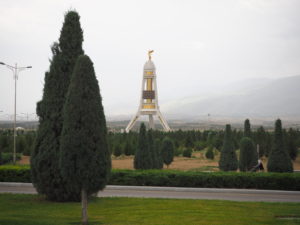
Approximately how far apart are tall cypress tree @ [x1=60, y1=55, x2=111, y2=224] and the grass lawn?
1087 mm

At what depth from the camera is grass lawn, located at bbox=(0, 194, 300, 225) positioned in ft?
32.5

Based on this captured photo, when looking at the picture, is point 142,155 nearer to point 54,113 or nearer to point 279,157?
point 279,157

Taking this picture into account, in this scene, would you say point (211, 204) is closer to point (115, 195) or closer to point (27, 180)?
point (115, 195)

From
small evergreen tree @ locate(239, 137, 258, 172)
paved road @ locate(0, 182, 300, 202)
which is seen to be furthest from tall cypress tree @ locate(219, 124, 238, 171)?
paved road @ locate(0, 182, 300, 202)

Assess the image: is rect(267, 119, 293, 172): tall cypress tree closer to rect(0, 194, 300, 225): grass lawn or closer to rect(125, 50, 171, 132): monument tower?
rect(0, 194, 300, 225): grass lawn

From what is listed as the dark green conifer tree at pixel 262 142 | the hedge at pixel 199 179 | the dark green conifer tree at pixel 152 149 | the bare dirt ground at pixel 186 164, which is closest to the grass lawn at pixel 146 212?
the hedge at pixel 199 179

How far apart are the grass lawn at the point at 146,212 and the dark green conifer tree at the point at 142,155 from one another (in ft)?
28.9

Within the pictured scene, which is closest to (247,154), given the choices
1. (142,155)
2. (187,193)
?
(142,155)

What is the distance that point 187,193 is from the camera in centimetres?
1550

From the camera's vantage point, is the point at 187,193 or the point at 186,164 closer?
the point at 187,193

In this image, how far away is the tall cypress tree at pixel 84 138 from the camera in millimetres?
9484

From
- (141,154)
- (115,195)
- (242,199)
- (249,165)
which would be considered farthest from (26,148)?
(242,199)

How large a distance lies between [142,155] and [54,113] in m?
9.98

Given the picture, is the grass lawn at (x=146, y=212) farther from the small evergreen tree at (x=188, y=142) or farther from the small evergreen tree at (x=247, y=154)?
the small evergreen tree at (x=188, y=142)
